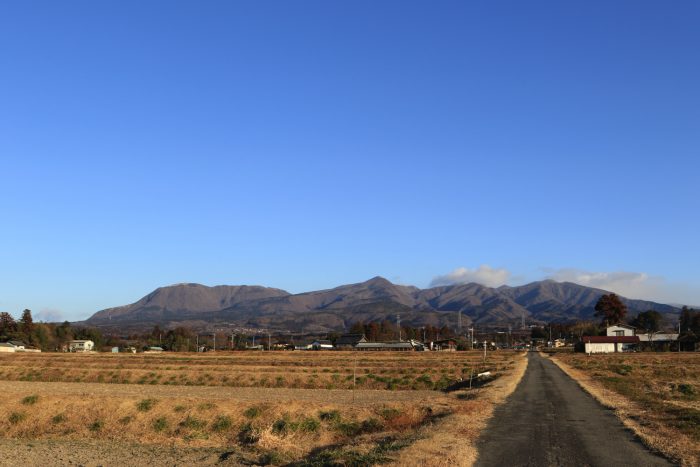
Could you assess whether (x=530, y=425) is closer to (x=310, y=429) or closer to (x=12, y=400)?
(x=310, y=429)

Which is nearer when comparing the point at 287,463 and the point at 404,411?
the point at 287,463

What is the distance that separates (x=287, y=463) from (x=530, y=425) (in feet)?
31.8

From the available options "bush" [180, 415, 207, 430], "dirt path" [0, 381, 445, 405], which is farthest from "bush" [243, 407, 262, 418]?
"dirt path" [0, 381, 445, 405]

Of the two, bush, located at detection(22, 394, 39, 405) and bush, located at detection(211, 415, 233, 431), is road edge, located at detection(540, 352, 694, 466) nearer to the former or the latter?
bush, located at detection(211, 415, 233, 431)

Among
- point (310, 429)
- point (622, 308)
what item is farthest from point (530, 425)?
point (622, 308)

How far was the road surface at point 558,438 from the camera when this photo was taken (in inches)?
664

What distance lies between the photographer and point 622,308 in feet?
549

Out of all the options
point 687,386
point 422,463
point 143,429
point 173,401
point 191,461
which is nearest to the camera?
point 422,463

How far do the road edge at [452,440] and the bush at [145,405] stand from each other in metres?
14.6

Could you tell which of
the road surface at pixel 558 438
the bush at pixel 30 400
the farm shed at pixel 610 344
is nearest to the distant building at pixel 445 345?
the farm shed at pixel 610 344

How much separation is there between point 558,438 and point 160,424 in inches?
671

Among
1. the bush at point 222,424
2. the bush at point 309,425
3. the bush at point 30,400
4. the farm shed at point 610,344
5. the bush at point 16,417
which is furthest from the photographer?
the farm shed at point 610,344

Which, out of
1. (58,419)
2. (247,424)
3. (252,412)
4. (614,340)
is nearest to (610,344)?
(614,340)

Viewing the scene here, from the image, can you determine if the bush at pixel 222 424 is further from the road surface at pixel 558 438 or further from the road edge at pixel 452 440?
the road surface at pixel 558 438
